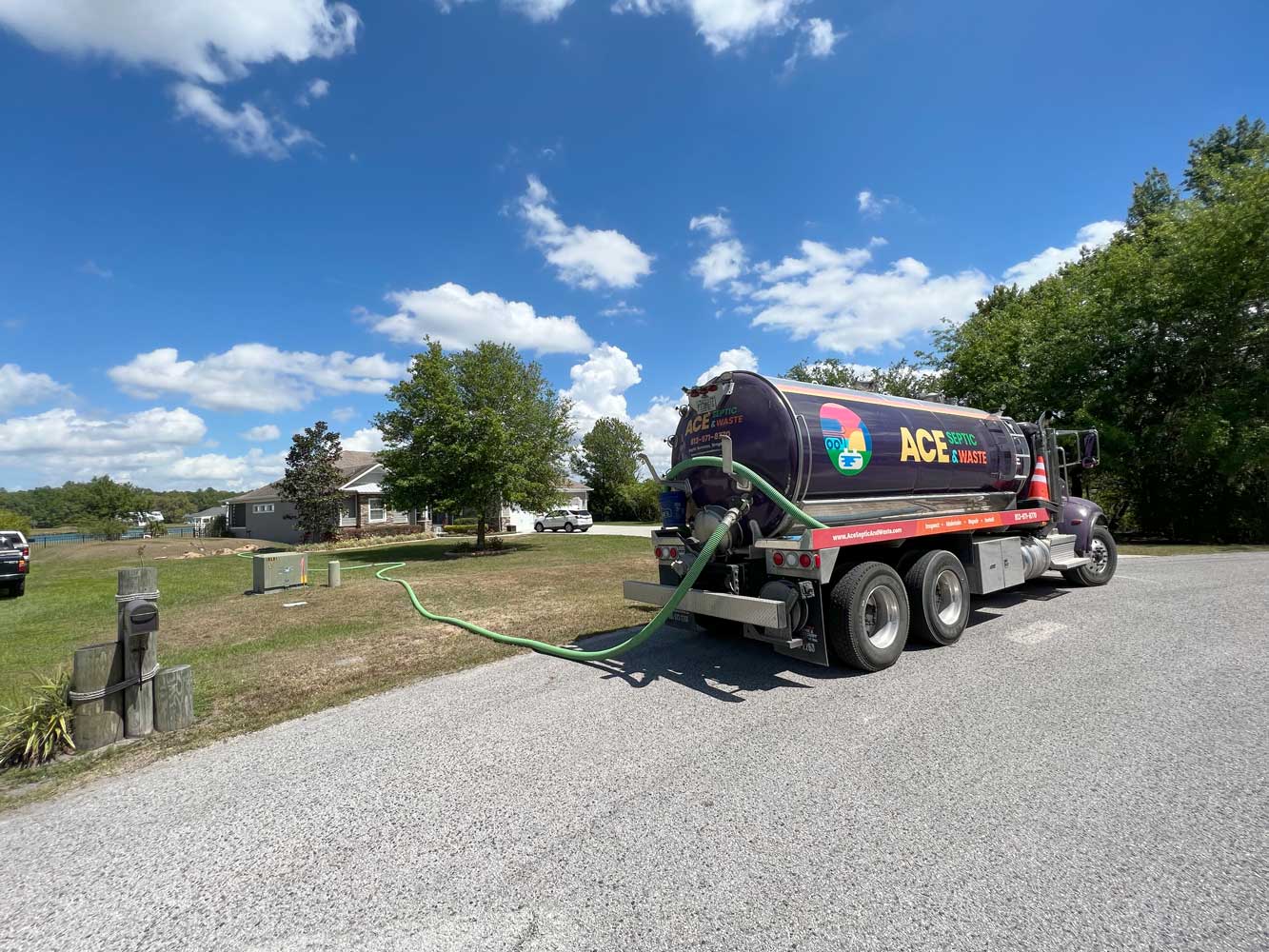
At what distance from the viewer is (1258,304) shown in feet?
57.4

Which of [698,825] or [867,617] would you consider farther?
[867,617]

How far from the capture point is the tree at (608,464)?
5423 centimetres

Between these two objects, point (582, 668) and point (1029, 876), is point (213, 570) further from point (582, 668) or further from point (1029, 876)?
point (1029, 876)

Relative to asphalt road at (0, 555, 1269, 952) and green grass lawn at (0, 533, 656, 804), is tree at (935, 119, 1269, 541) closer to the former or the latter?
green grass lawn at (0, 533, 656, 804)

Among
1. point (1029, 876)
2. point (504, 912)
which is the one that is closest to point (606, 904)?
point (504, 912)

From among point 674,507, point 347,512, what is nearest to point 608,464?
point 347,512

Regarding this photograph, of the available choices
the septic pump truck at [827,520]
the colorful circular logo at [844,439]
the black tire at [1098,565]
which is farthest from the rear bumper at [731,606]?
the black tire at [1098,565]

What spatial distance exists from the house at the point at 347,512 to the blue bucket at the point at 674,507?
26.3 metres

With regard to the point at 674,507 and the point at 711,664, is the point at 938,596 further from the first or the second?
the point at 674,507

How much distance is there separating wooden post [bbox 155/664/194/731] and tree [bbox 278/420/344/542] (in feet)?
88.5

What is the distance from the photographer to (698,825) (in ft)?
9.94

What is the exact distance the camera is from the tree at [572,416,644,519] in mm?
54228

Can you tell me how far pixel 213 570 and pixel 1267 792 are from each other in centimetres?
2195

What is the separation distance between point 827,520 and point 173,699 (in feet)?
20.2
